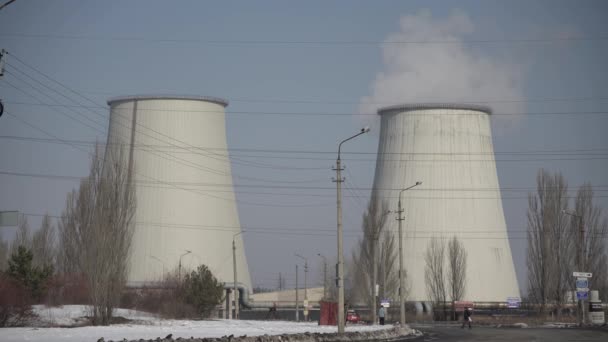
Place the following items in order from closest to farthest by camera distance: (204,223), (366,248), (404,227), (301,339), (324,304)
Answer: (301,339) < (324,304) < (204,223) < (404,227) < (366,248)

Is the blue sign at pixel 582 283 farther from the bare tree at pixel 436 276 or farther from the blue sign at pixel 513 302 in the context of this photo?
the bare tree at pixel 436 276

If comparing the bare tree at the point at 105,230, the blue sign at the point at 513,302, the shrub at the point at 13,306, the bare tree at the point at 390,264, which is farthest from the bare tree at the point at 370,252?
the shrub at the point at 13,306

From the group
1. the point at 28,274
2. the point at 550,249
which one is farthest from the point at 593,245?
the point at 28,274

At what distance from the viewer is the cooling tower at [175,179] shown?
41.7 metres

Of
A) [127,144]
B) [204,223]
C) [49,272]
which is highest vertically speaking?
[127,144]

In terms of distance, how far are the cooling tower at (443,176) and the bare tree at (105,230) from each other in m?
14.1

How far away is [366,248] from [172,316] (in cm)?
1536

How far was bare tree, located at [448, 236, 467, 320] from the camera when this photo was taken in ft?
163

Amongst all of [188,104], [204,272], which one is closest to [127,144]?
[188,104]

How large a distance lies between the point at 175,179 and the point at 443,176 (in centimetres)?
1303

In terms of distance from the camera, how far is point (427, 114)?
1768 inches

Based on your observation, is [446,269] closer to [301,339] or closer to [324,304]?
[324,304]

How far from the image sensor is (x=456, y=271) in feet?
173

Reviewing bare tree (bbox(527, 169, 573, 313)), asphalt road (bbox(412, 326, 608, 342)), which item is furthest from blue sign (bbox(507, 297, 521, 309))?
asphalt road (bbox(412, 326, 608, 342))
